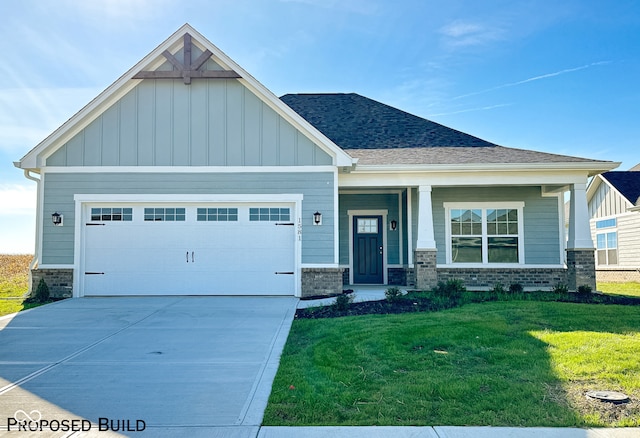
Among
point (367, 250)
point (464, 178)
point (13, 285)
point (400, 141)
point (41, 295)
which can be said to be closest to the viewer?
point (41, 295)

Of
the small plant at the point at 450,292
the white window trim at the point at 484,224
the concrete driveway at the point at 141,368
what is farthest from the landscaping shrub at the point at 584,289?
the concrete driveway at the point at 141,368

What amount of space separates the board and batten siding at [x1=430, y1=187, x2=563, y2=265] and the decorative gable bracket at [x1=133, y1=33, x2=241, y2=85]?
6.89m

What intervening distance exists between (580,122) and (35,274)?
21193 mm

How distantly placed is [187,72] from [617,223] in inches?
691

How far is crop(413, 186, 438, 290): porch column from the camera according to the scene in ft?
39.9

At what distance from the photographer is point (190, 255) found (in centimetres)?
1134

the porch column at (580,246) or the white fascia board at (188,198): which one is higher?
the white fascia board at (188,198)

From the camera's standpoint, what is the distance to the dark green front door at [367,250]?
14.1 m

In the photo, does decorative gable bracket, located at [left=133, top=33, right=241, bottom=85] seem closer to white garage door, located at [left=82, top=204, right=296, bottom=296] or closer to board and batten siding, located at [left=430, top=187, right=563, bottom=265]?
white garage door, located at [left=82, top=204, right=296, bottom=296]

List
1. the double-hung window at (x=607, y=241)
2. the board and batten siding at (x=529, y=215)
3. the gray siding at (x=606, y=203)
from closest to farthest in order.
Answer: the board and batten siding at (x=529, y=215)
the gray siding at (x=606, y=203)
the double-hung window at (x=607, y=241)

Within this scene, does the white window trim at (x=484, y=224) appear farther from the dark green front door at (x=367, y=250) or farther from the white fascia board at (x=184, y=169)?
the white fascia board at (x=184, y=169)

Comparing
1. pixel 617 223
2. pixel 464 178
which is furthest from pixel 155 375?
pixel 617 223

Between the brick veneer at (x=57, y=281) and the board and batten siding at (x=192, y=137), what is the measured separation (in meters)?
2.68

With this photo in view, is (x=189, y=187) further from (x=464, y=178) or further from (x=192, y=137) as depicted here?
(x=464, y=178)
